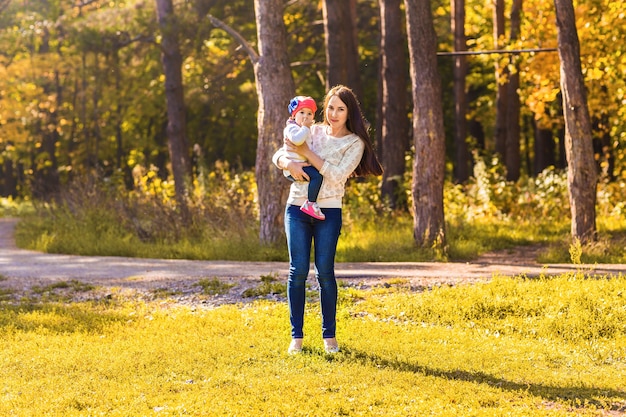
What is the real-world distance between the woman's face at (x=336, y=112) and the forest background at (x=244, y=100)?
6.04 metres

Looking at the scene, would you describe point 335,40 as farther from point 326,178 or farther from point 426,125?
point 326,178

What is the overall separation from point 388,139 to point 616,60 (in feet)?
17.6

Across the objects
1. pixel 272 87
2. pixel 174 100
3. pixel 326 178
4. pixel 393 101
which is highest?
pixel 174 100

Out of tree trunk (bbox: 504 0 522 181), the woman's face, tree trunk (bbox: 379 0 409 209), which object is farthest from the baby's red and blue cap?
tree trunk (bbox: 504 0 522 181)

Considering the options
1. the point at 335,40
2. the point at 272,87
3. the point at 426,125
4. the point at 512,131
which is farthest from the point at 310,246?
the point at 512,131

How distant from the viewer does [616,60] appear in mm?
19016

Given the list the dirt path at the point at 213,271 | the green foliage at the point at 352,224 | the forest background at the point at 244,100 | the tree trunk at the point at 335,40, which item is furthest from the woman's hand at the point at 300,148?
the tree trunk at the point at 335,40

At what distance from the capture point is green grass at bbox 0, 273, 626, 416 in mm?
6480

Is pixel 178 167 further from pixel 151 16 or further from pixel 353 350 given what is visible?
pixel 353 350

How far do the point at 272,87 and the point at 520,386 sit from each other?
32.0ft

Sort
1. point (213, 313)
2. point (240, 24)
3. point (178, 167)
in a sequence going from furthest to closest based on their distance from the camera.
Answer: point (240, 24) → point (178, 167) → point (213, 313)

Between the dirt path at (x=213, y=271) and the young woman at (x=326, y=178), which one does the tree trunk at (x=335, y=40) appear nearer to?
the dirt path at (x=213, y=271)

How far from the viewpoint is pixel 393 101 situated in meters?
21.5

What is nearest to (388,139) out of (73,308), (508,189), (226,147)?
(508,189)
